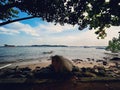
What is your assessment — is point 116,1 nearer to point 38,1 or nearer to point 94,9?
point 94,9

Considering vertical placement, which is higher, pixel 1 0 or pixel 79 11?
pixel 1 0

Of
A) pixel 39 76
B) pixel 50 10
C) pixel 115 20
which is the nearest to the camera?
pixel 39 76

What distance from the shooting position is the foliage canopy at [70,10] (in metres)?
14.5

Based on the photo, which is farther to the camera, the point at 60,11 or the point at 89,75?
the point at 60,11

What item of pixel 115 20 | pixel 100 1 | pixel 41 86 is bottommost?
pixel 41 86

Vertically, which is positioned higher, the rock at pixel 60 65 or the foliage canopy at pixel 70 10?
Result: the foliage canopy at pixel 70 10

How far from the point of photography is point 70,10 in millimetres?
15648

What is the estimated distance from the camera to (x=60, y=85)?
1080 centimetres

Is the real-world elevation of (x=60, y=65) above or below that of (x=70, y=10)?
below

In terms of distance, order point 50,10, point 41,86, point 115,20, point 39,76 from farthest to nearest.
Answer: point 115,20, point 50,10, point 39,76, point 41,86

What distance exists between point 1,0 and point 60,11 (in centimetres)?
569

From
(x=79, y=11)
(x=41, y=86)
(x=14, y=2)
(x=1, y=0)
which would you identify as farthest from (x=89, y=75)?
(x=1, y=0)

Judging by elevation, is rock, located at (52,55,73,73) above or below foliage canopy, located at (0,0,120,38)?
below

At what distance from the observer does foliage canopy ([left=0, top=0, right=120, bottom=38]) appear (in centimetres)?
1448
